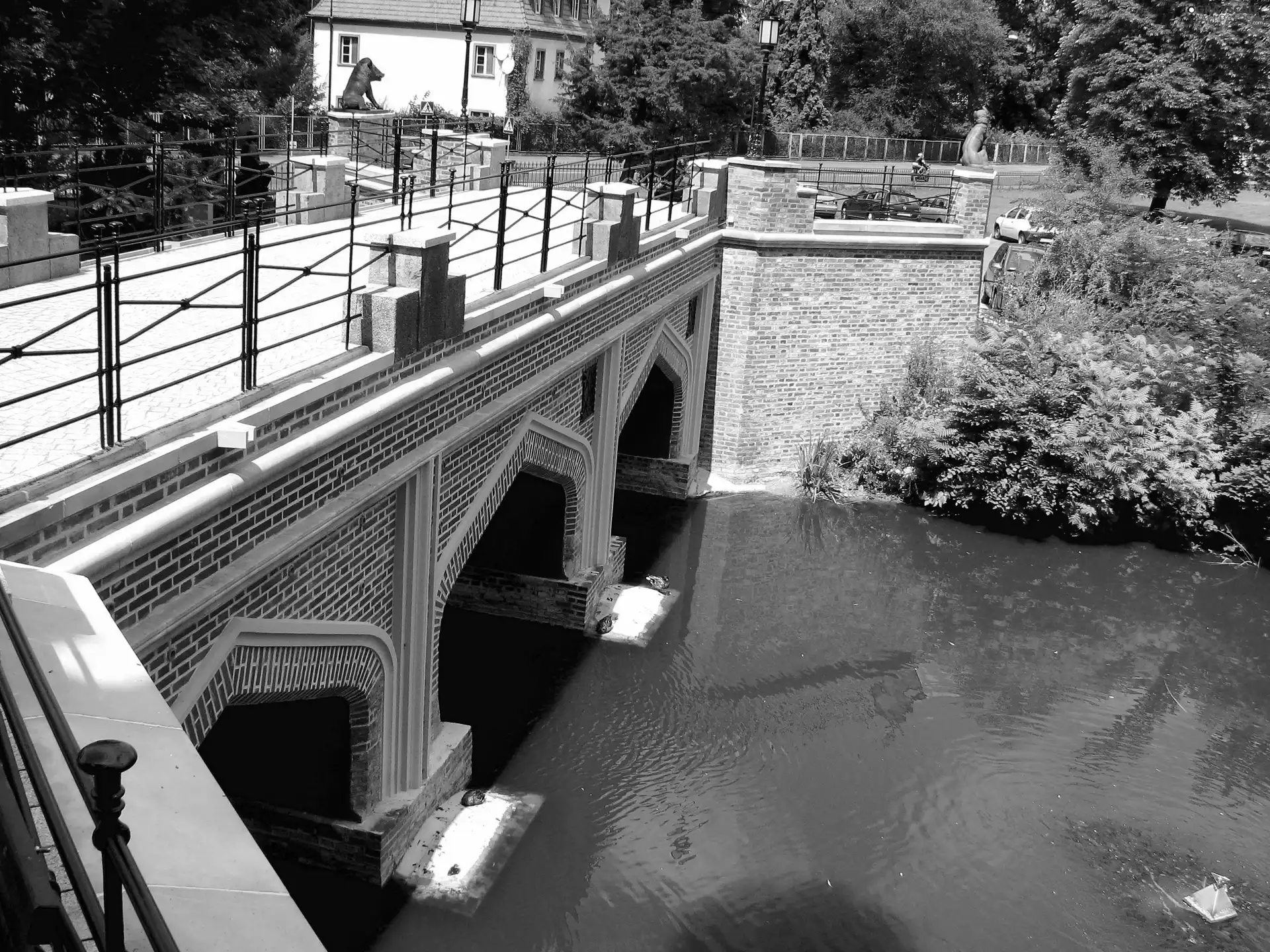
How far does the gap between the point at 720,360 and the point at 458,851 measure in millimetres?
11297

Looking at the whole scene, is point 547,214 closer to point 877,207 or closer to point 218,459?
point 218,459

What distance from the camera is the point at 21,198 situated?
942cm

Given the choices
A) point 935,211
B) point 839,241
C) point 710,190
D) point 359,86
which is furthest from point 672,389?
point 359,86

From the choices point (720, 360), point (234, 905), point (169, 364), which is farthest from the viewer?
point (720, 360)

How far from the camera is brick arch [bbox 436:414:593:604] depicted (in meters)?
10.0

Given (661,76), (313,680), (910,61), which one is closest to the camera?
(313,680)

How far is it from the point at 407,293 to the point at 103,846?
20.4 ft

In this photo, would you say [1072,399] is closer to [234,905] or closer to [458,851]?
[458,851]

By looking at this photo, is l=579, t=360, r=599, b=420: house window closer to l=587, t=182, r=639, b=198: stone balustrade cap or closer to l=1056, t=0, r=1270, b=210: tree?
l=587, t=182, r=639, b=198: stone balustrade cap

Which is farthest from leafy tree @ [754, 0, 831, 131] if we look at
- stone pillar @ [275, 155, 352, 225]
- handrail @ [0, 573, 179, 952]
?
handrail @ [0, 573, 179, 952]

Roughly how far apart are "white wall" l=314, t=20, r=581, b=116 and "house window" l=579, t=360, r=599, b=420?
1383 inches

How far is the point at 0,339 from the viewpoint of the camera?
25.4 ft

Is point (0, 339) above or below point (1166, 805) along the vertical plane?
above

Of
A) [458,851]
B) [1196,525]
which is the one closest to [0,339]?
[458,851]
